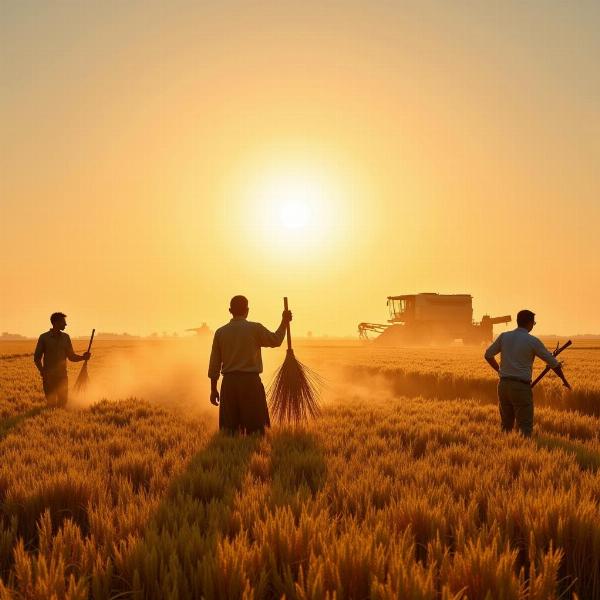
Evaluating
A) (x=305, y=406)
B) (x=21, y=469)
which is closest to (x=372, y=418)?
(x=305, y=406)

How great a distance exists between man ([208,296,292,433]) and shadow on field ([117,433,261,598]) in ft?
8.99

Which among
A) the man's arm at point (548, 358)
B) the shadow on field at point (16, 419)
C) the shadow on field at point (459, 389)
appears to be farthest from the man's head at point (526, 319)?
the shadow on field at point (16, 419)

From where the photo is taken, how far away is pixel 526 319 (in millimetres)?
7695

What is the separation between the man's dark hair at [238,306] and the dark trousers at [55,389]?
17.4 feet

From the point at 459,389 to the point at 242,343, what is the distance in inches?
413

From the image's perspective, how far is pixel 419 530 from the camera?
3.28m

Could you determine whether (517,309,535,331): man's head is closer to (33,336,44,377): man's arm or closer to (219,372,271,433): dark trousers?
(219,372,271,433): dark trousers

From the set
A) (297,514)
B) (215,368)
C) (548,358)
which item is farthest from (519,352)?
(297,514)

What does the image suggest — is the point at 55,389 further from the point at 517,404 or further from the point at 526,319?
the point at 526,319

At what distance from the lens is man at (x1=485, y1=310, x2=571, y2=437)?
7.52m

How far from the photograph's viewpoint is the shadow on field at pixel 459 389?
12484 millimetres

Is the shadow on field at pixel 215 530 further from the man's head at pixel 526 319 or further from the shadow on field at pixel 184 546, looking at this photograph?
the man's head at pixel 526 319

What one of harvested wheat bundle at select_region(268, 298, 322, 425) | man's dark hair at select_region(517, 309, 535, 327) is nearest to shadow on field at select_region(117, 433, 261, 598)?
harvested wheat bundle at select_region(268, 298, 322, 425)

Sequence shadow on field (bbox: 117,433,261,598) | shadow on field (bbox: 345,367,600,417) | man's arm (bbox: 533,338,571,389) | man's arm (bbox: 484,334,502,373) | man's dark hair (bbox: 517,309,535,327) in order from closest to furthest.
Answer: shadow on field (bbox: 117,433,261,598) < man's arm (bbox: 533,338,571,389) < man's dark hair (bbox: 517,309,535,327) < man's arm (bbox: 484,334,502,373) < shadow on field (bbox: 345,367,600,417)
